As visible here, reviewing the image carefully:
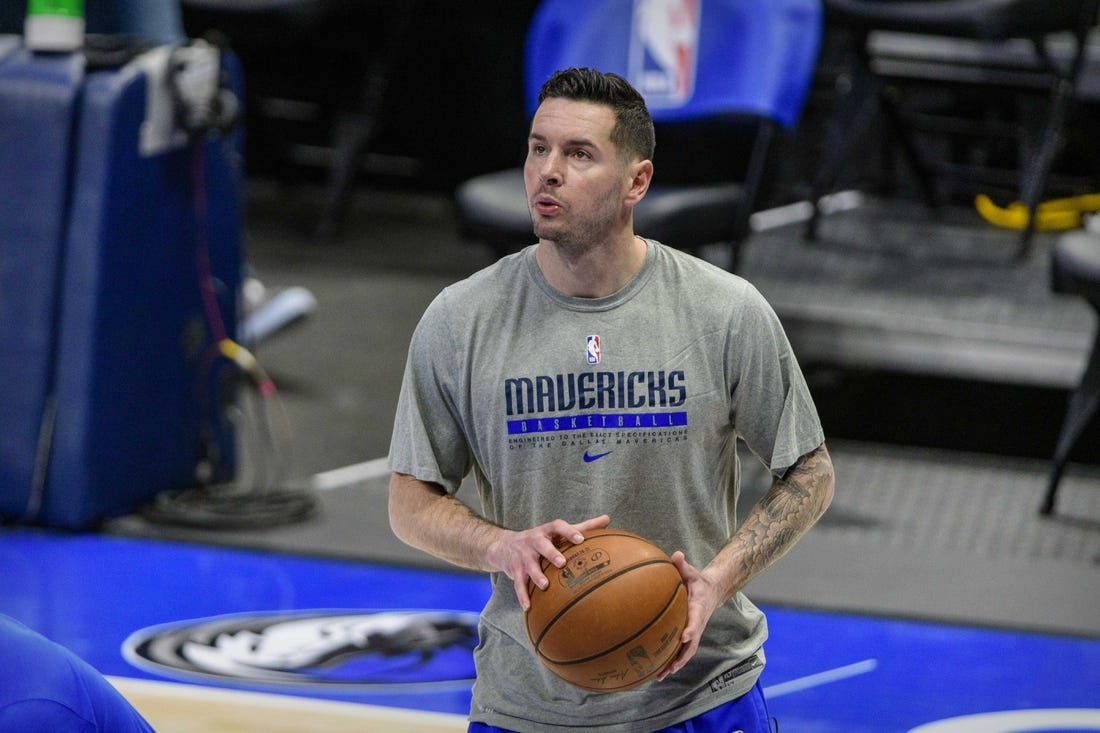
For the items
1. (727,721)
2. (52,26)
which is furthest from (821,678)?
(52,26)

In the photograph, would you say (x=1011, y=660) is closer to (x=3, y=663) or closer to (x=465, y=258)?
(x=3, y=663)

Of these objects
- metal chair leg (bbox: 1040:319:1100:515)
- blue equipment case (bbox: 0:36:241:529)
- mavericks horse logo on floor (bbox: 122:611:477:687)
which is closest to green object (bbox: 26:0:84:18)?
blue equipment case (bbox: 0:36:241:529)

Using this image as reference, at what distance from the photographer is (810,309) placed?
551 cm

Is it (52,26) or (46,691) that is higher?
(52,26)

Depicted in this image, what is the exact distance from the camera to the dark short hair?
2.28 metres

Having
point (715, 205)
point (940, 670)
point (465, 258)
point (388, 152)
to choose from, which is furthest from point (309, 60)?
point (940, 670)

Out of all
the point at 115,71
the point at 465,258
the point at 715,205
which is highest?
the point at 115,71

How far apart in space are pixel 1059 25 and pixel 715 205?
5.51 ft

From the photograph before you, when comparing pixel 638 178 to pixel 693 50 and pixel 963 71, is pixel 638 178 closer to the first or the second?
pixel 693 50

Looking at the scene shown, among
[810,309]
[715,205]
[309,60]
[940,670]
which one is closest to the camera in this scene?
[940,670]

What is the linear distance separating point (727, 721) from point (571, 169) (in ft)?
2.72

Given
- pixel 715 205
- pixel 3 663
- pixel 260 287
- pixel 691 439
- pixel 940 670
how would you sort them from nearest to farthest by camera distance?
1. pixel 3 663
2. pixel 691 439
3. pixel 940 670
4. pixel 715 205
5. pixel 260 287

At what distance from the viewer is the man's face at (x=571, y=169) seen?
2.26 m

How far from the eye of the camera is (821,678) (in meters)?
3.68
